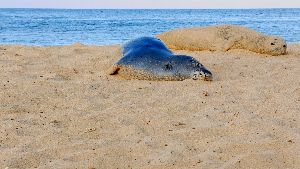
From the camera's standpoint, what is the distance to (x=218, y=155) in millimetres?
3914

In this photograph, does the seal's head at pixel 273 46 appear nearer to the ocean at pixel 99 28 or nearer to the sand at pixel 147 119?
the sand at pixel 147 119

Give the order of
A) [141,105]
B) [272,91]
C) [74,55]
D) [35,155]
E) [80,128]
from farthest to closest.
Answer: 1. [74,55]
2. [272,91]
3. [141,105]
4. [80,128]
5. [35,155]

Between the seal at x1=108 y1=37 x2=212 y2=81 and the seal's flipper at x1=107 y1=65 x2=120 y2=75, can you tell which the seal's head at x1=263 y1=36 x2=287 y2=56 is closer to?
the seal at x1=108 y1=37 x2=212 y2=81

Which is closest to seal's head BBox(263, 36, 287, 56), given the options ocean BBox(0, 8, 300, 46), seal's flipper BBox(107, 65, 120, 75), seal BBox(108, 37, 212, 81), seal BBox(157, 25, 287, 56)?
seal BBox(157, 25, 287, 56)

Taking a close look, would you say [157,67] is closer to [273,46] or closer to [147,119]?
[147,119]

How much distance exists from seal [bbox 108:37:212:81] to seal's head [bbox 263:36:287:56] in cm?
277

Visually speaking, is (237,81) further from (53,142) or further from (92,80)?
(53,142)

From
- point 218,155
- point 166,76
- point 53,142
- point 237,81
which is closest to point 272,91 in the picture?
point 237,81

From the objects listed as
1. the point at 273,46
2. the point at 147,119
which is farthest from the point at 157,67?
the point at 273,46

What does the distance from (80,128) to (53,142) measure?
421 mm

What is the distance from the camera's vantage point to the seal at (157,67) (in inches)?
266

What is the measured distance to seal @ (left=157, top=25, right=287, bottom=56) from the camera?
9438 mm

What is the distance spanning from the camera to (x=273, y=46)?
937cm

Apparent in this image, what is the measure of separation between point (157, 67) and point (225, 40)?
330 centimetres
